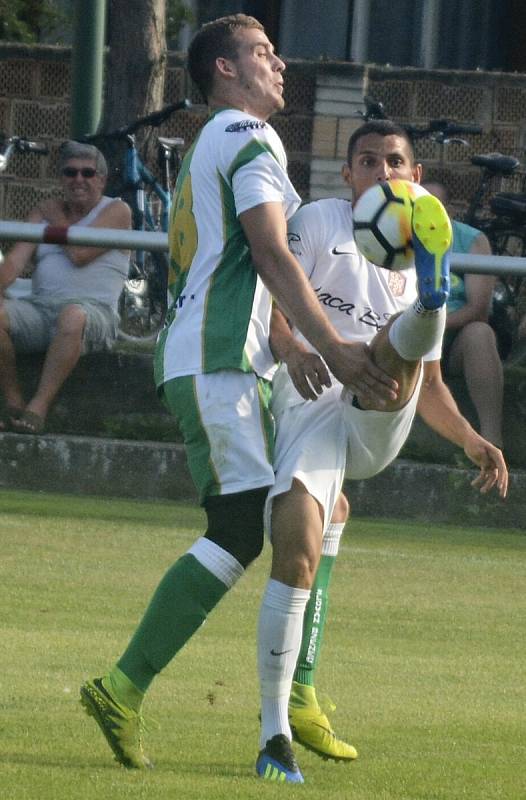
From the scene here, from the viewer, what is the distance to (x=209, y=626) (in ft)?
22.8

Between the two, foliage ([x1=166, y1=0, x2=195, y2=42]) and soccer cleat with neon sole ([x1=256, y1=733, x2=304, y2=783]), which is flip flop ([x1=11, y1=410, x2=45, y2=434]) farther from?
foliage ([x1=166, y1=0, x2=195, y2=42])

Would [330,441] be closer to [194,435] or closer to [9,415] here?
[194,435]

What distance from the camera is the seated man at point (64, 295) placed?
33.4 ft

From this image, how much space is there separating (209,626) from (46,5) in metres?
11.4

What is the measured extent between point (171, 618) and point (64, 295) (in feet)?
19.0

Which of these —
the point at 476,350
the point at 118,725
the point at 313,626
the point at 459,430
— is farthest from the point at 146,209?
the point at 118,725

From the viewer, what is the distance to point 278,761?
15.5 feet

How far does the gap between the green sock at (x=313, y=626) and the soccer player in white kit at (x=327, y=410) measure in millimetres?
329

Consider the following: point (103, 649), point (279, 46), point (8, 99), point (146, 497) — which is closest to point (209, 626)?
point (103, 649)

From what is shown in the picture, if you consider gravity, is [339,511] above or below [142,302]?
above

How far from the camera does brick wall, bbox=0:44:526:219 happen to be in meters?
14.9

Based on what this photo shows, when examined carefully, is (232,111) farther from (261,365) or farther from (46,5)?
(46,5)

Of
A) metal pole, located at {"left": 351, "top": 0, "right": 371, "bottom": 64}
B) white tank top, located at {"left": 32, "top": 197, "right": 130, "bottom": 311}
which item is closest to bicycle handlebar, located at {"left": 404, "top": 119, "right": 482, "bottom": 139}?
white tank top, located at {"left": 32, "top": 197, "right": 130, "bottom": 311}

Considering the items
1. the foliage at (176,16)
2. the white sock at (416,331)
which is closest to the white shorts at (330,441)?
the white sock at (416,331)
